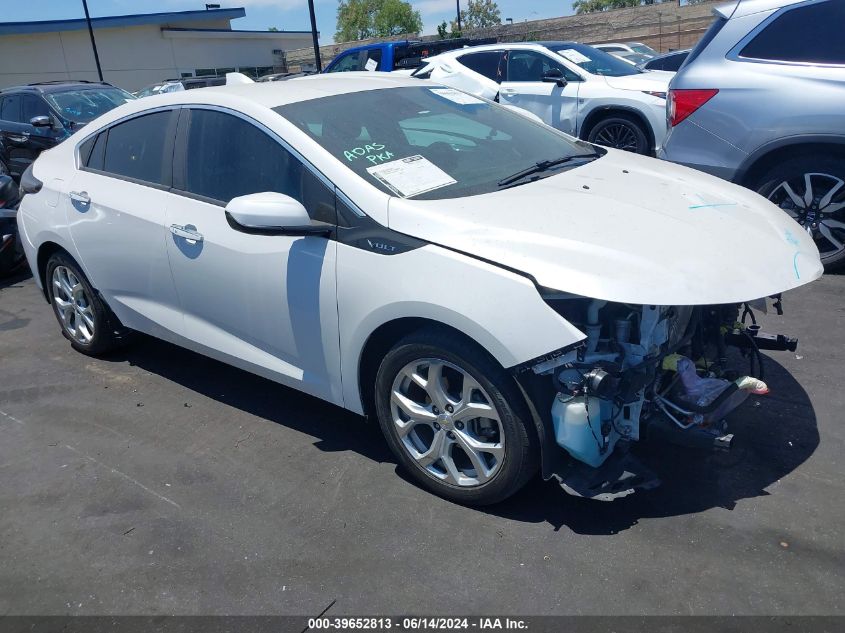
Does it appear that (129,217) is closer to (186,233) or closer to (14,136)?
(186,233)

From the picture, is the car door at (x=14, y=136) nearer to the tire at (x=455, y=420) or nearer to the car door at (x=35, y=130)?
the car door at (x=35, y=130)

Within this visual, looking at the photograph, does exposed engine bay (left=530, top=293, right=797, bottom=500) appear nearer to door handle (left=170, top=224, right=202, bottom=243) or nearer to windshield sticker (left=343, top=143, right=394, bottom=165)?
windshield sticker (left=343, top=143, right=394, bottom=165)

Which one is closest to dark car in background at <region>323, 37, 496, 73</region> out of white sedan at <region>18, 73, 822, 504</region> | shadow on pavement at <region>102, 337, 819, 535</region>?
white sedan at <region>18, 73, 822, 504</region>

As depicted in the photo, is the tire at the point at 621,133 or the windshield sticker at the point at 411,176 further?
the tire at the point at 621,133

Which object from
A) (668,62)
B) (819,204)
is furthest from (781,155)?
(668,62)

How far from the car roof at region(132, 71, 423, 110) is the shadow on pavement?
1658mm

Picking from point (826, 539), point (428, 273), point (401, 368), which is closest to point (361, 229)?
point (428, 273)

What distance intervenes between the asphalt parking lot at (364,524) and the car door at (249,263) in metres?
0.46

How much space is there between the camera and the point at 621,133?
Result: 974cm

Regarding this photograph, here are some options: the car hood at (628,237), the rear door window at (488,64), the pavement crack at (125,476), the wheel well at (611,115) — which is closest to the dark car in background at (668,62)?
the rear door window at (488,64)

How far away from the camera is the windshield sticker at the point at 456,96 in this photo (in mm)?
4215

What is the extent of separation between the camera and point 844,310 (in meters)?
4.80

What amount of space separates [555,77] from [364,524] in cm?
845

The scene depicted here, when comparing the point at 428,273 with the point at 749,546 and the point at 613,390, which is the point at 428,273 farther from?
the point at 749,546
